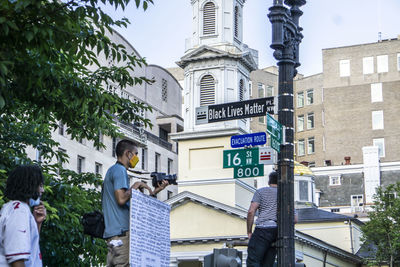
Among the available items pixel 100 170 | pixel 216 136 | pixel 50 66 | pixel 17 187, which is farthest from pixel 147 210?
pixel 100 170

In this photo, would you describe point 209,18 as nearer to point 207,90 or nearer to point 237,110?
point 207,90

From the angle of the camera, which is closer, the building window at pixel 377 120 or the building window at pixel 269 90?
the building window at pixel 377 120

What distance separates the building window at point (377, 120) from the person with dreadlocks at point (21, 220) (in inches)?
3841

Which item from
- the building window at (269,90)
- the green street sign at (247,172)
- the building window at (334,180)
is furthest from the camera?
the building window at (269,90)

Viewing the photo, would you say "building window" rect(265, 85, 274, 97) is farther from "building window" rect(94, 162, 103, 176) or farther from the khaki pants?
the khaki pants

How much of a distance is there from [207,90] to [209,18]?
510 centimetres

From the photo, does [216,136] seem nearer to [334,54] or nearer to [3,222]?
[3,222]

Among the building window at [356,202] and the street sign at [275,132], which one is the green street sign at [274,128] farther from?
the building window at [356,202]

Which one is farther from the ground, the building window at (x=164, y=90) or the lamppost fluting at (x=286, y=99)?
the building window at (x=164, y=90)

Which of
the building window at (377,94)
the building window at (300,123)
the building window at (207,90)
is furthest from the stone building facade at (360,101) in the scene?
the building window at (207,90)

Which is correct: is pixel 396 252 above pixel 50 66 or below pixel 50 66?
below

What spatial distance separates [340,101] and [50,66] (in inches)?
3698

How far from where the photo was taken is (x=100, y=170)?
6819cm

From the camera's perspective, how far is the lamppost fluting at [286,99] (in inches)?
472
